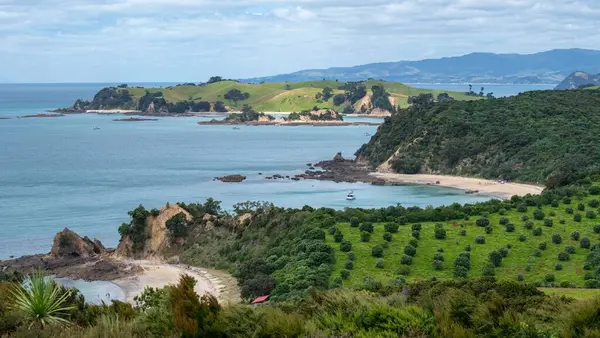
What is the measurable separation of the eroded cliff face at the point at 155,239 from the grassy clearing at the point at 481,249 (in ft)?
51.2

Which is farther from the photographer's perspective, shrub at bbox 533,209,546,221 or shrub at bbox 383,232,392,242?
shrub at bbox 533,209,546,221

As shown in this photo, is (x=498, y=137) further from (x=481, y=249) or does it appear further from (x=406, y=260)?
(x=406, y=260)

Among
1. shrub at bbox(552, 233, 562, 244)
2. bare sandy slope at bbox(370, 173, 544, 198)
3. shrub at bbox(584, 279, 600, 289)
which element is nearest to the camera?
shrub at bbox(584, 279, 600, 289)

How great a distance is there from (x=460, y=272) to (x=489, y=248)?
15.7 feet

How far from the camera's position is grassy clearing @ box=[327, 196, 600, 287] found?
3759 cm

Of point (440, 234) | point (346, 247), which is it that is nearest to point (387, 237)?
point (346, 247)

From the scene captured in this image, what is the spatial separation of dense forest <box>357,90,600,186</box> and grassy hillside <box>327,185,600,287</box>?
128ft

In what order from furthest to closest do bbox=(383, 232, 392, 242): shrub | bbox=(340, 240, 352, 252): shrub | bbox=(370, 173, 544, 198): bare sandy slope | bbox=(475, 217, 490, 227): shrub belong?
bbox=(370, 173, 544, 198): bare sandy slope
bbox=(475, 217, 490, 227): shrub
bbox=(383, 232, 392, 242): shrub
bbox=(340, 240, 352, 252): shrub

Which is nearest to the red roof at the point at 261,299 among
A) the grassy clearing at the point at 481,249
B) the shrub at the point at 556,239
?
the grassy clearing at the point at 481,249

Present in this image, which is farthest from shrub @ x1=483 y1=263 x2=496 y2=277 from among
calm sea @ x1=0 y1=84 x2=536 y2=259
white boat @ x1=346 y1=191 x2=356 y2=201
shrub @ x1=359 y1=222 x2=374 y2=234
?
white boat @ x1=346 y1=191 x2=356 y2=201

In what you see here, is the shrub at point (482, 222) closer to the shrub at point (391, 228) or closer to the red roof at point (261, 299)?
the shrub at point (391, 228)

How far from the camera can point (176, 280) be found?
46.1 meters

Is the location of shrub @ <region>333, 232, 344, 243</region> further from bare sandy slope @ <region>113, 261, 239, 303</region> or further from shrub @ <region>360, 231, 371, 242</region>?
bare sandy slope @ <region>113, 261, 239, 303</region>

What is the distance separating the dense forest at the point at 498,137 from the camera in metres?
92.9
